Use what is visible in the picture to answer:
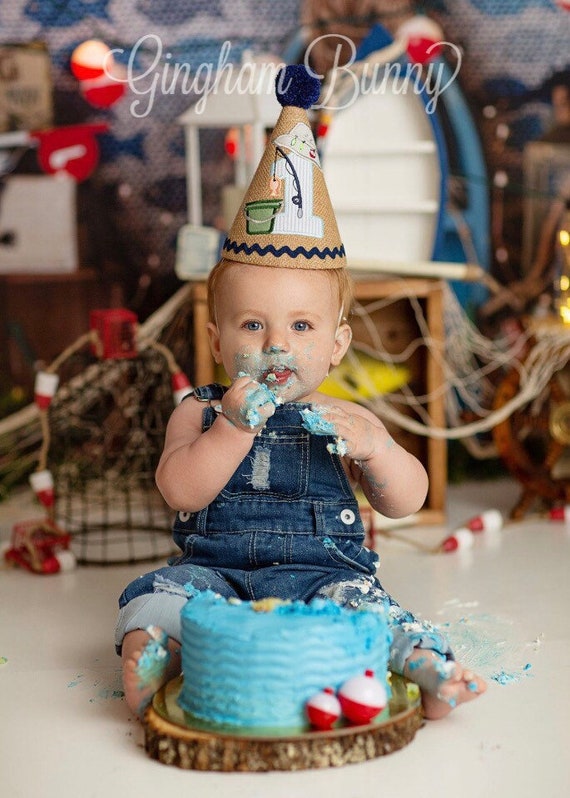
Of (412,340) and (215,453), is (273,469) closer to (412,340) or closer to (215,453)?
(215,453)

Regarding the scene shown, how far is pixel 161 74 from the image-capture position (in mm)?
3068

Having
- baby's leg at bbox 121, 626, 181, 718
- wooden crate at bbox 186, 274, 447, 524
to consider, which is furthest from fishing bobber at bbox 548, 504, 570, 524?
baby's leg at bbox 121, 626, 181, 718

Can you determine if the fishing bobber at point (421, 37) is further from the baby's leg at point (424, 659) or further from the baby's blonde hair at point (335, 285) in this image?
the baby's leg at point (424, 659)

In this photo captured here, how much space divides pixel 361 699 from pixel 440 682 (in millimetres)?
163

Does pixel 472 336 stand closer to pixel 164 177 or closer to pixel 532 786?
pixel 164 177

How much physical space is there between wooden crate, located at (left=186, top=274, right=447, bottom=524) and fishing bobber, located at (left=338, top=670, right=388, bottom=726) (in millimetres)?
1304

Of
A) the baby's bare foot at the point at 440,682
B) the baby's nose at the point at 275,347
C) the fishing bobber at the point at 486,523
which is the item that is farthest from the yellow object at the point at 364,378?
the baby's bare foot at the point at 440,682

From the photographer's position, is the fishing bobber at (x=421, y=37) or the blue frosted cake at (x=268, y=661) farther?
the fishing bobber at (x=421, y=37)

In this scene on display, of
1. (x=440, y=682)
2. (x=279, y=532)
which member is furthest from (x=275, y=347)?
(x=440, y=682)

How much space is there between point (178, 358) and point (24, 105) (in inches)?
33.6

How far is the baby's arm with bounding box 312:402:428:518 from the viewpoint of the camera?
1587 mm

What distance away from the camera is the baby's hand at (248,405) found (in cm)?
151

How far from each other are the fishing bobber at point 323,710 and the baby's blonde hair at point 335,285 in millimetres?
601

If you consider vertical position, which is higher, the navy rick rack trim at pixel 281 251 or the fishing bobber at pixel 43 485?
the navy rick rack trim at pixel 281 251
